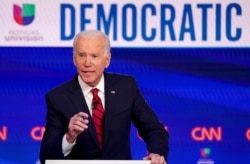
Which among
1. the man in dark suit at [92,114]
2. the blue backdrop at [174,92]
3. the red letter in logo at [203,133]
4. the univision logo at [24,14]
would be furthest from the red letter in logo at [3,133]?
the man in dark suit at [92,114]

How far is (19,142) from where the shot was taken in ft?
13.5

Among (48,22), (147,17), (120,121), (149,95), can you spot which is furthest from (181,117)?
(120,121)

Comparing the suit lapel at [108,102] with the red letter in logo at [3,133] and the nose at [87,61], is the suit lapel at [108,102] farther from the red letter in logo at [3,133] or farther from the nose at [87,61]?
the red letter in logo at [3,133]

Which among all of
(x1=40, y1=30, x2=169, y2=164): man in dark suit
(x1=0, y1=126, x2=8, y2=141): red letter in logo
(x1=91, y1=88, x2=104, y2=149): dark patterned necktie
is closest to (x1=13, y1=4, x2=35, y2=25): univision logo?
(x1=0, y1=126, x2=8, y2=141): red letter in logo

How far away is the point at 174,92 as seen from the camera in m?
4.08

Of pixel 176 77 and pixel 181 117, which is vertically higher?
pixel 176 77

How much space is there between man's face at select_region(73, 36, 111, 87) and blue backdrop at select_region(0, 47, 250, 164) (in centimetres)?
176

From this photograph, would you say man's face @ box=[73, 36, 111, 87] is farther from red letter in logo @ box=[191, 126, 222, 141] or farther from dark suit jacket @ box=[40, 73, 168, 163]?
red letter in logo @ box=[191, 126, 222, 141]

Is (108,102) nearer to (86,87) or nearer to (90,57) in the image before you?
(86,87)

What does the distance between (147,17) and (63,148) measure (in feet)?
6.62

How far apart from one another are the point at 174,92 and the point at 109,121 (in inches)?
69.7

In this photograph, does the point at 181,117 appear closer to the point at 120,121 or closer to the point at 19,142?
the point at 19,142

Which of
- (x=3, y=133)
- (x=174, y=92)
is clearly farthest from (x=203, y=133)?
(x=3, y=133)

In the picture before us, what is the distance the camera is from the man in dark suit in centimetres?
222
